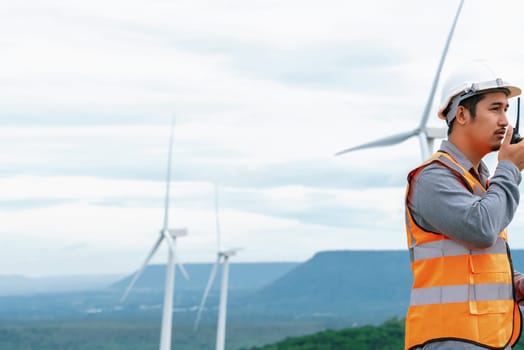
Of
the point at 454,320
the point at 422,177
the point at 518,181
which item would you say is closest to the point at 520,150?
the point at 518,181

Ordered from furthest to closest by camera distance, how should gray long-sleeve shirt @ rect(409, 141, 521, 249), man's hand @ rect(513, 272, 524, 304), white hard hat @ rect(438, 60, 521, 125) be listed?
man's hand @ rect(513, 272, 524, 304) → white hard hat @ rect(438, 60, 521, 125) → gray long-sleeve shirt @ rect(409, 141, 521, 249)

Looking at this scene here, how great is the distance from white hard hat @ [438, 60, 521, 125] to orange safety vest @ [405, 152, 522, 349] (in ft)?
1.34

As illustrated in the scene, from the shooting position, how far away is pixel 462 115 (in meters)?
6.21

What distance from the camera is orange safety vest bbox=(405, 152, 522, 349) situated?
5.89 meters

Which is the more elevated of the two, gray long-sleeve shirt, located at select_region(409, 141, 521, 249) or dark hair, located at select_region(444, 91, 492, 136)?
dark hair, located at select_region(444, 91, 492, 136)

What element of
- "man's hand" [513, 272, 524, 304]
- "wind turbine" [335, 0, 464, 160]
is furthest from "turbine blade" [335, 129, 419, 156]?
"man's hand" [513, 272, 524, 304]

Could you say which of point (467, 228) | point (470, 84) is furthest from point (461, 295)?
point (470, 84)

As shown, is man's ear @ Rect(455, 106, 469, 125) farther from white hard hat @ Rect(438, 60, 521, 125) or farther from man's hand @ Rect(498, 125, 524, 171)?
man's hand @ Rect(498, 125, 524, 171)

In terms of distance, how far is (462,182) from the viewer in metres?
6.10

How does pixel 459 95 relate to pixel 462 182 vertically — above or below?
above

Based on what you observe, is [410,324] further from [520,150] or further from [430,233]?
[520,150]

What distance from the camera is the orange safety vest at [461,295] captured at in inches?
232

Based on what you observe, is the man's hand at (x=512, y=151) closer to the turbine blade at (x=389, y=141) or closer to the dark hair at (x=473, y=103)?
→ the dark hair at (x=473, y=103)

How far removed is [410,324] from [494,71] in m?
1.49
